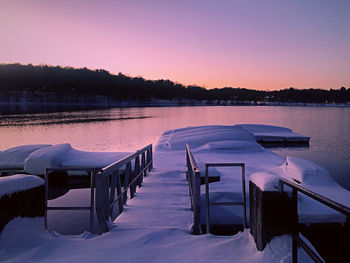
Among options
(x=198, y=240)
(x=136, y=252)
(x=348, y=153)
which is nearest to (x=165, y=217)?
(x=198, y=240)

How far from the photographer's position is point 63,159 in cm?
1357

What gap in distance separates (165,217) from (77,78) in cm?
20507

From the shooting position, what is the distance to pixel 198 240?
12.3ft

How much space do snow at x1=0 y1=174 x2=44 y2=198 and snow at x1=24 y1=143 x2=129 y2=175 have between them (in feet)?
28.2

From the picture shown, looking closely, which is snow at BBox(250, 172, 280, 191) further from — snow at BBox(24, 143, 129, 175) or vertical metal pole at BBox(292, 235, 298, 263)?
snow at BBox(24, 143, 129, 175)

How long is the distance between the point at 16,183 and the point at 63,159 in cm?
1061

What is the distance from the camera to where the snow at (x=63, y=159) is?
12.6 m

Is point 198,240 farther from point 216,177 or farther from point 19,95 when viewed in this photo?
point 19,95

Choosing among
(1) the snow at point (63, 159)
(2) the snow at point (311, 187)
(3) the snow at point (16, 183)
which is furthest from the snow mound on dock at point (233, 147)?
(3) the snow at point (16, 183)

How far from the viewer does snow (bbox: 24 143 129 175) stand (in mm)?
12578

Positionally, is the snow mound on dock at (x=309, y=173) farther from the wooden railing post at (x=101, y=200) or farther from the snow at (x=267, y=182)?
the wooden railing post at (x=101, y=200)

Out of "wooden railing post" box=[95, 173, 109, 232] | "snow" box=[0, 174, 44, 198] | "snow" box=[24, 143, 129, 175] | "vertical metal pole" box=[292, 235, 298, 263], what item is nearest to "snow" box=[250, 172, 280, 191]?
"vertical metal pole" box=[292, 235, 298, 263]

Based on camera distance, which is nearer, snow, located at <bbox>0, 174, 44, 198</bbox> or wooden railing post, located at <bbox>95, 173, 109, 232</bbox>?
snow, located at <bbox>0, 174, 44, 198</bbox>

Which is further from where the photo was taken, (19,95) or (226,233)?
(19,95)
